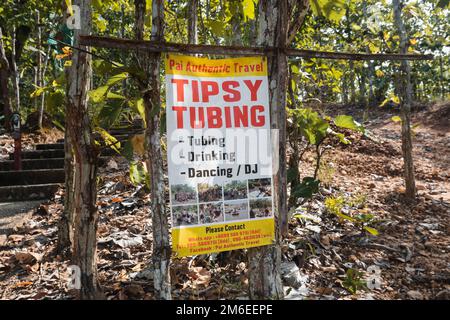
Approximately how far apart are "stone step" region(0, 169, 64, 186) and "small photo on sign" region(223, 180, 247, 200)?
15.3 feet

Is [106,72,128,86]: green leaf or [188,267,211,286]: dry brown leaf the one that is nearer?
[106,72,128,86]: green leaf

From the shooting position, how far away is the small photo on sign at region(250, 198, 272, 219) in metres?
2.50

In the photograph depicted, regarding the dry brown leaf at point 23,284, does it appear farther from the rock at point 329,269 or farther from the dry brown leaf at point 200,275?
the rock at point 329,269

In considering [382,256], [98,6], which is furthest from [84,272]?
[382,256]

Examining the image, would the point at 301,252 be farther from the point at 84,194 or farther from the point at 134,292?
Answer: the point at 84,194

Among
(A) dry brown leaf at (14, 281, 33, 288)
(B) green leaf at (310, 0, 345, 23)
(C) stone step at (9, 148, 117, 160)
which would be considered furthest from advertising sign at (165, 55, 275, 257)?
(C) stone step at (9, 148, 117, 160)

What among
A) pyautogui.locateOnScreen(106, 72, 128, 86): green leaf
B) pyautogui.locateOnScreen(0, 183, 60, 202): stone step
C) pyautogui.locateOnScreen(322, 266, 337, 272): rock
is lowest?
pyautogui.locateOnScreen(322, 266, 337, 272): rock

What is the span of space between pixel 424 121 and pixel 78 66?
14.0 m

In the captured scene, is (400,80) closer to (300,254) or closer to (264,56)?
(300,254)

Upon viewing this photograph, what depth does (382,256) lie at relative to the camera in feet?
12.9

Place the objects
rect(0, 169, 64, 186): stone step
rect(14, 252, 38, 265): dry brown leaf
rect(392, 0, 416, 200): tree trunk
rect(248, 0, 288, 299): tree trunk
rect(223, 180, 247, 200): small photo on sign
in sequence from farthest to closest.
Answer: rect(0, 169, 64, 186): stone step < rect(392, 0, 416, 200): tree trunk < rect(14, 252, 38, 265): dry brown leaf < rect(248, 0, 288, 299): tree trunk < rect(223, 180, 247, 200): small photo on sign

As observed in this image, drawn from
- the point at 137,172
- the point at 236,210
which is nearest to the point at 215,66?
the point at 236,210

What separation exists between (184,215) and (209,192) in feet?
0.71

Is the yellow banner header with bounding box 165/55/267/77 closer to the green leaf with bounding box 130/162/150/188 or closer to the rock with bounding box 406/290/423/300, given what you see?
the green leaf with bounding box 130/162/150/188
